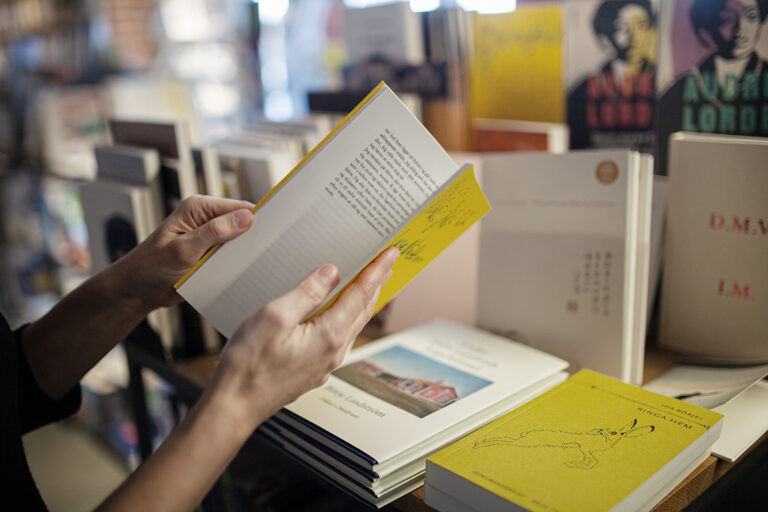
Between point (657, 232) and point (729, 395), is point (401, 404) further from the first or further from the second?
point (657, 232)

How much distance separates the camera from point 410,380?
83 centimetres

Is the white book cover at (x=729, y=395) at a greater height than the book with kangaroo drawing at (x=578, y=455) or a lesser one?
lesser

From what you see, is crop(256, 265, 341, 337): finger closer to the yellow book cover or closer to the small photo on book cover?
the small photo on book cover

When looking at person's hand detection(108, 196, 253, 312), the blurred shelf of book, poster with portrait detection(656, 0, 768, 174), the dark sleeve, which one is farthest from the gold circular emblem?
the dark sleeve

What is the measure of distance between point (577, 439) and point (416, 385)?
23 cm

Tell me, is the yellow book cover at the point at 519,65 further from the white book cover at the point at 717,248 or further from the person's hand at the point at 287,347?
the person's hand at the point at 287,347

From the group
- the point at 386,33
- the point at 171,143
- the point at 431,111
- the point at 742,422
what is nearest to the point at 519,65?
the point at 431,111

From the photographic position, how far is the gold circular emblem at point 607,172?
83 centimetres

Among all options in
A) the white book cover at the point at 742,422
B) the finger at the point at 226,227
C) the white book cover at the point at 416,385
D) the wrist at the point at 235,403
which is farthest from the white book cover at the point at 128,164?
the white book cover at the point at 742,422

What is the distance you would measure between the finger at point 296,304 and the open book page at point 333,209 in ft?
0.21

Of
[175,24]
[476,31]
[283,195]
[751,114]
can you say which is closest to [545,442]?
[283,195]

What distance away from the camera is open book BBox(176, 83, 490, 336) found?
0.68 metres

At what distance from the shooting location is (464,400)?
2.52 ft

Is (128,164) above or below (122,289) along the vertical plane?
above
